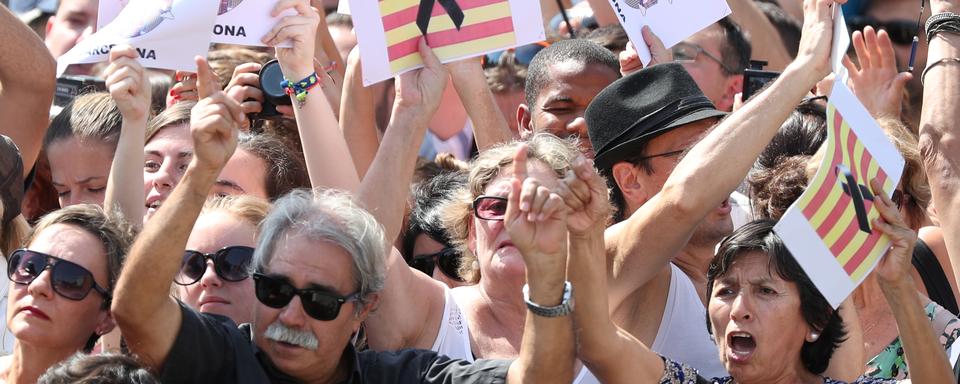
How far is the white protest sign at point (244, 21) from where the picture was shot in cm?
429

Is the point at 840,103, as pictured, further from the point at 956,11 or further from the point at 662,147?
the point at 956,11

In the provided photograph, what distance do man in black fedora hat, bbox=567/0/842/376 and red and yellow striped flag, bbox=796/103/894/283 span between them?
277 millimetres

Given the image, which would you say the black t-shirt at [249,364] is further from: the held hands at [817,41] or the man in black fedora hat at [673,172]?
the held hands at [817,41]

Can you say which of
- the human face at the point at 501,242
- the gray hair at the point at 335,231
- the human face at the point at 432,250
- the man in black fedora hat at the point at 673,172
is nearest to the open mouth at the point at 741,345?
the man in black fedora hat at the point at 673,172

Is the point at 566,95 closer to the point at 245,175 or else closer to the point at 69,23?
the point at 245,175

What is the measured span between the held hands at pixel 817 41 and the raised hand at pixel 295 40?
1438 mm

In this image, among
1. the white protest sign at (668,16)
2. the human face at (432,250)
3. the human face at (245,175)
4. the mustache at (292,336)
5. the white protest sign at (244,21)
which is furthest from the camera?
the human face at (432,250)

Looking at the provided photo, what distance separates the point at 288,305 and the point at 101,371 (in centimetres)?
46

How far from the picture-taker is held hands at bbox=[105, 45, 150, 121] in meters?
3.88

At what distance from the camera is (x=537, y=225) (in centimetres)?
305

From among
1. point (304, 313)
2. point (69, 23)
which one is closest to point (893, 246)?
point (304, 313)

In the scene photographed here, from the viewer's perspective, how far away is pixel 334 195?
12.0 feet

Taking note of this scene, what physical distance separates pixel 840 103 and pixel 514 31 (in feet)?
3.38

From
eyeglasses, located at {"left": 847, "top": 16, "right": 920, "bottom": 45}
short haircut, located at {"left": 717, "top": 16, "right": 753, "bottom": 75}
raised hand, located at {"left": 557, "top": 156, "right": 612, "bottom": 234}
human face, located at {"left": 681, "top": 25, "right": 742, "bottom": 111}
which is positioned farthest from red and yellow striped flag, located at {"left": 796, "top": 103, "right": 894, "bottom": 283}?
eyeglasses, located at {"left": 847, "top": 16, "right": 920, "bottom": 45}
